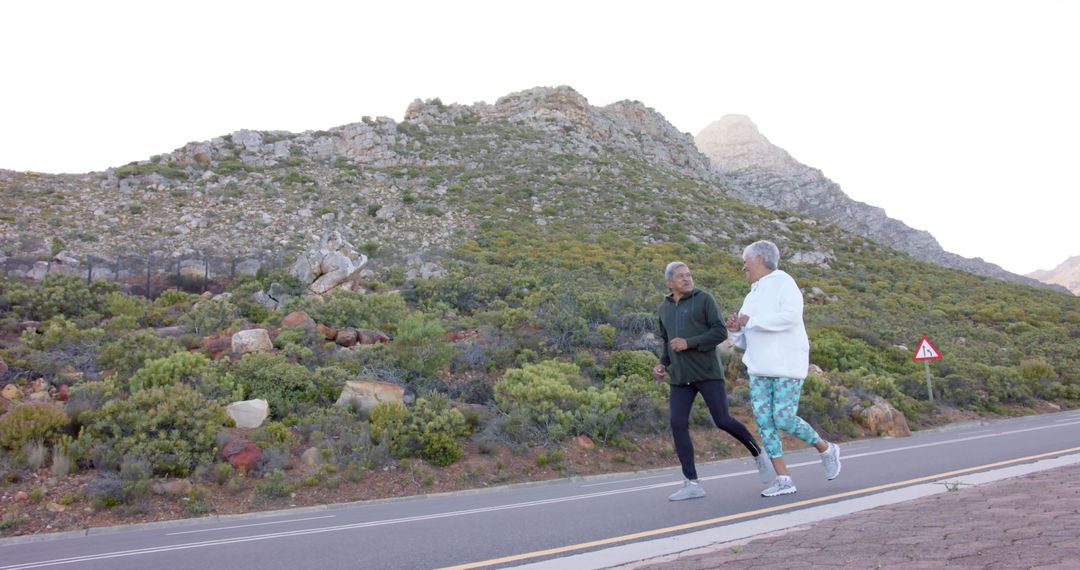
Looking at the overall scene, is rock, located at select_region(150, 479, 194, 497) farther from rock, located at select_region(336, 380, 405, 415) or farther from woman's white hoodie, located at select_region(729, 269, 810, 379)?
woman's white hoodie, located at select_region(729, 269, 810, 379)

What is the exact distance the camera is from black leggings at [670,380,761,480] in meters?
5.40

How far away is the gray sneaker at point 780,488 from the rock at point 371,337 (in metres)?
10.9

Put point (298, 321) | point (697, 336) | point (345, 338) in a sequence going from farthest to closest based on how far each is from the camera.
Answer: point (298, 321) < point (345, 338) < point (697, 336)

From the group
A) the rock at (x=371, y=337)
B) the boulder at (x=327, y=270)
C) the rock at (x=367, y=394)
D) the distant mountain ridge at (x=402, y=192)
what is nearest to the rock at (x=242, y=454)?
the rock at (x=367, y=394)

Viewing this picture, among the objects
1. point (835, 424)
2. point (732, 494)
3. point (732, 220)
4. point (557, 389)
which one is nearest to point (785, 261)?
point (732, 220)

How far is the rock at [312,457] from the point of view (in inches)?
372

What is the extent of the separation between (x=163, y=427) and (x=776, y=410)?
8.14 meters

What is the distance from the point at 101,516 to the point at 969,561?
28.2 ft

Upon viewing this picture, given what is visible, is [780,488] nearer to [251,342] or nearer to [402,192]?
[251,342]

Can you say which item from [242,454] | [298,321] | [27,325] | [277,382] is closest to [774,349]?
[242,454]

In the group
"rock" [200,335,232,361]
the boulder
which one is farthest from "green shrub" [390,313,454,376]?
the boulder

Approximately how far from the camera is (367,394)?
11.3 metres

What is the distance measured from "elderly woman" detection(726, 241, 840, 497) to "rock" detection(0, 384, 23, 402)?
451 inches

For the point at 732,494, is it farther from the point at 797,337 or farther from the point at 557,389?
the point at 557,389
